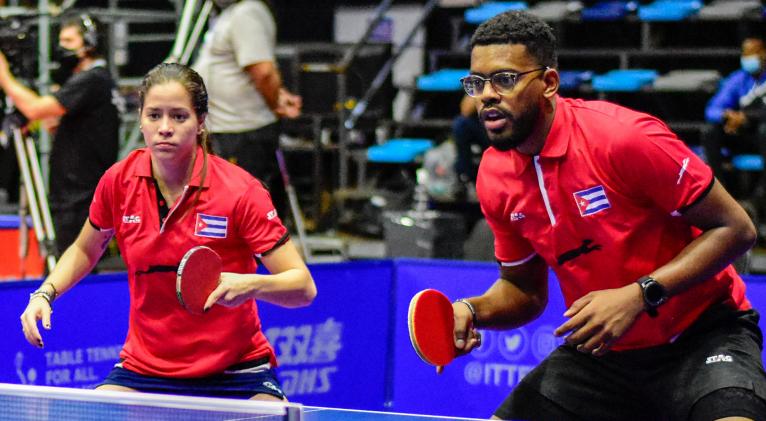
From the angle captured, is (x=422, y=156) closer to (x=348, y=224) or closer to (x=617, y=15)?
(x=348, y=224)

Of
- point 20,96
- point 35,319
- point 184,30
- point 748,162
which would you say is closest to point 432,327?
point 35,319

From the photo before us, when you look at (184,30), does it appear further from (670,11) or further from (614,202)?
(670,11)

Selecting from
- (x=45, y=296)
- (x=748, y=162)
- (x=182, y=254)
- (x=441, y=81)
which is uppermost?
(x=182, y=254)

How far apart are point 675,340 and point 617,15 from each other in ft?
26.8

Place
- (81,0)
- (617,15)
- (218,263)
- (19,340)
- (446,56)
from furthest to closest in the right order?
1. (81,0)
2. (446,56)
3. (617,15)
4. (19,340)
5. (218,263)

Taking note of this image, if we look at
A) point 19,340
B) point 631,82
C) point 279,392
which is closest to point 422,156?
point 631,82

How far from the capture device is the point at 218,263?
328 cm

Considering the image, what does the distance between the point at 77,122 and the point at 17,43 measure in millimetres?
730

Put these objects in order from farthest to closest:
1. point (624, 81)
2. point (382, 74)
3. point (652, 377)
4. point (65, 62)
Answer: point (382, 74) < point (624, 81) < point (65, 62) < point (652, 377)

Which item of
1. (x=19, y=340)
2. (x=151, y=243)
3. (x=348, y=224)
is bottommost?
(x=348, y=224)

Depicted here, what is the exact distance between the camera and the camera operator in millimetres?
5949

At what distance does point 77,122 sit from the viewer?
6.04 meters

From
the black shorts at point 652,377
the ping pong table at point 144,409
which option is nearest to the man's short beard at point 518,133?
the black shorts at point 652,377

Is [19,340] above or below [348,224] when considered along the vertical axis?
above
